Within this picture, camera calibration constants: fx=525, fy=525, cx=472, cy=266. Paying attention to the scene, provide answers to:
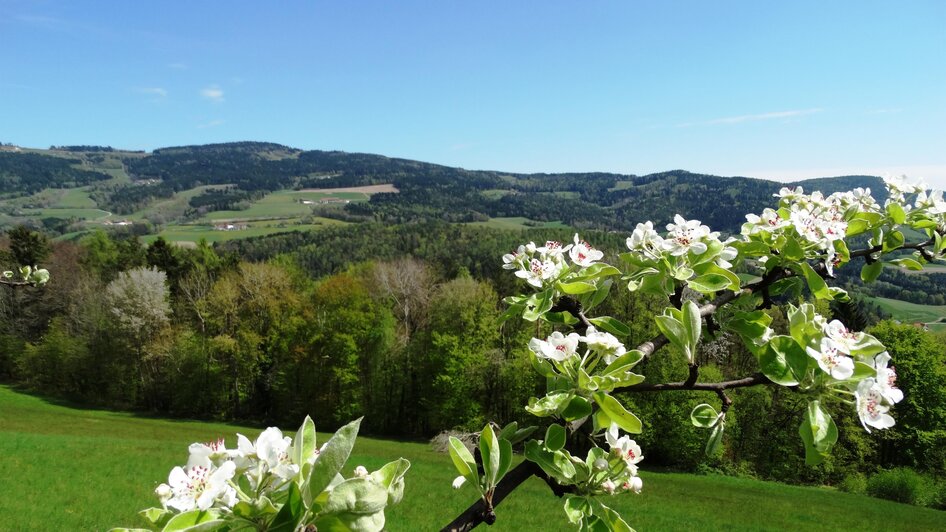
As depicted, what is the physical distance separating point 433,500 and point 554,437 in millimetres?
16921

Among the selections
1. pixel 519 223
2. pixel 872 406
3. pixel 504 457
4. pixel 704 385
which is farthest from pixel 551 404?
pixel 519 223

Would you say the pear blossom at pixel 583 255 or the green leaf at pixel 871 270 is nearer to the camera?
the pear blossom at pixel 583 255

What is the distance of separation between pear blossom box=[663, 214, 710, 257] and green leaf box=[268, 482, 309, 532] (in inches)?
46.8

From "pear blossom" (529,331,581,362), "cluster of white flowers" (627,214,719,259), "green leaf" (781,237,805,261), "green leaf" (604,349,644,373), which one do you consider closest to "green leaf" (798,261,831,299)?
"green leaf" (781,237,805,261)

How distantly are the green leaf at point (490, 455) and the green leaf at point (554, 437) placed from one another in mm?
190

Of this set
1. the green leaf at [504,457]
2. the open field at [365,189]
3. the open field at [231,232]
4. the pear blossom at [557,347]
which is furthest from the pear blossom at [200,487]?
the open field at [365,189]

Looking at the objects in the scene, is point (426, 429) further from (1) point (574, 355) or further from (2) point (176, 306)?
(1) point (574, 355)

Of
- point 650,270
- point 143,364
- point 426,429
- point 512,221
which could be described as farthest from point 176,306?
point 512,221

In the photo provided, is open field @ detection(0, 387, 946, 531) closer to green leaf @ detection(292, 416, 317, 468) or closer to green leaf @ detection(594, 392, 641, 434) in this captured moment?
green leaf @ detection(594, 392, 641, 434)

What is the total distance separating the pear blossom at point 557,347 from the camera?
→ 1283 mm

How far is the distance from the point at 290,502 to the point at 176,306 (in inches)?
1779

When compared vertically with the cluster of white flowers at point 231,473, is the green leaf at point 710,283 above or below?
above

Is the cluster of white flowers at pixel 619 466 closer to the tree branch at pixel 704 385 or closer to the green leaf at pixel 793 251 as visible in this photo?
the tree branch at pixel 704 385

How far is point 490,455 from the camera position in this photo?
1.16m
